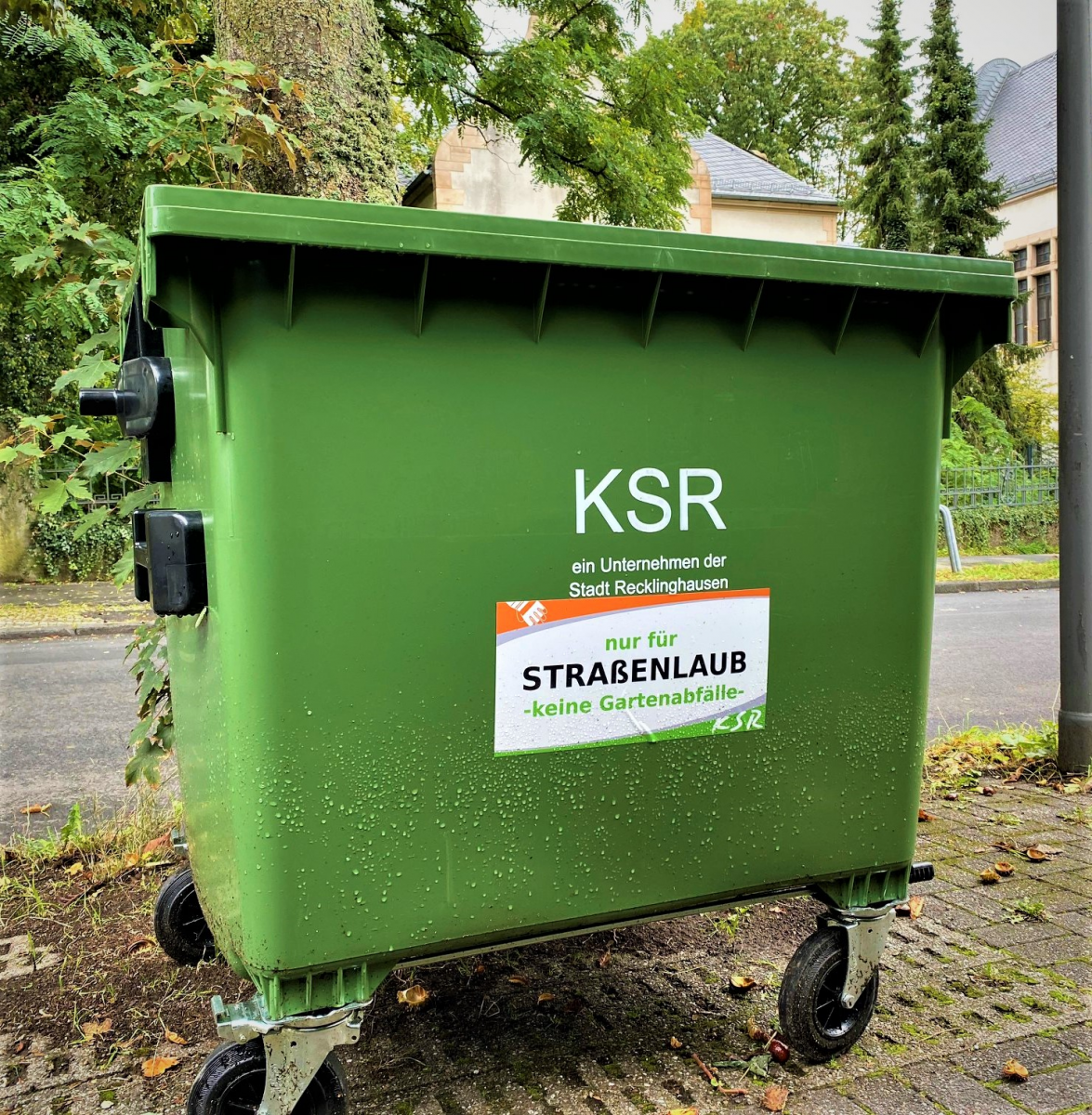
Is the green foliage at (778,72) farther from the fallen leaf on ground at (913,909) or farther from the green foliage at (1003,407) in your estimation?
the fallen leaf on ground at (913,909)

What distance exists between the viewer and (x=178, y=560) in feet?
6.32

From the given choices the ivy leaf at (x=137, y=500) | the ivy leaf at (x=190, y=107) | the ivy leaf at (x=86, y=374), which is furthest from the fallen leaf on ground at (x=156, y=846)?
the ivy leaf at (x=190, y=107)

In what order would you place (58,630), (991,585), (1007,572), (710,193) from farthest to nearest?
(710,193) < (1007,572) < (991,585) < (58,630)

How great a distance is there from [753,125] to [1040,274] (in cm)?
1167

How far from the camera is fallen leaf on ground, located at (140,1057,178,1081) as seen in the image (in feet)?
7.60

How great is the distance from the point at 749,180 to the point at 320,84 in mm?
19545

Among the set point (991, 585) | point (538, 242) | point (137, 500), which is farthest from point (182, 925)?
point (991, 585)

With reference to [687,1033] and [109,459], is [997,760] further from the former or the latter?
[109,459]

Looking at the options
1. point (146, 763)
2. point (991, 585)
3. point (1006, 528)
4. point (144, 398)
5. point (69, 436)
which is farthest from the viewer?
point (1006, 528)

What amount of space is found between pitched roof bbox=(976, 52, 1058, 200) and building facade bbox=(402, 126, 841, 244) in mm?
8516

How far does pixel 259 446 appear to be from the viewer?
1.73 m

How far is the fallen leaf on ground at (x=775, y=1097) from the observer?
218 cm

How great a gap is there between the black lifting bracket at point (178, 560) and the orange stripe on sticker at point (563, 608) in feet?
1.90

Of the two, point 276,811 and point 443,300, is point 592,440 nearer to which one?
point 443,300
